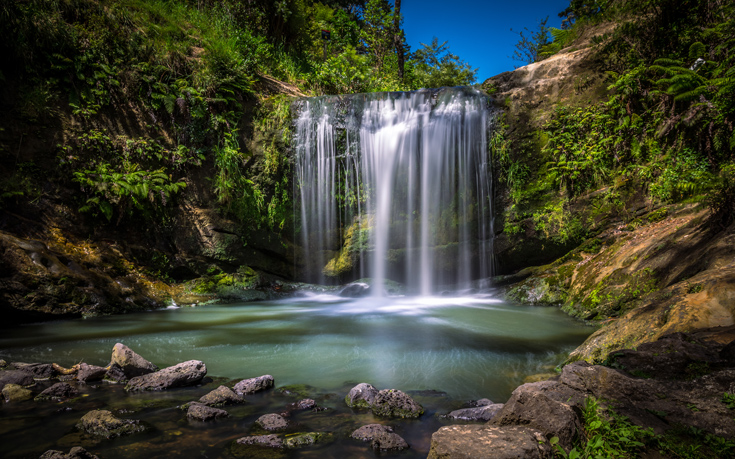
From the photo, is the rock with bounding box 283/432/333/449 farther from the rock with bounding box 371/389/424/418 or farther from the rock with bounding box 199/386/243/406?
the rock with bounding box 199/386/243/406

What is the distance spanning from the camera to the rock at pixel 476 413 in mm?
2668

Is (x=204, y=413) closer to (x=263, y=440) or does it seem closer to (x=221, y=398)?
(x=221, y=398)

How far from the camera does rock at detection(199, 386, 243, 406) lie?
9.51 feet

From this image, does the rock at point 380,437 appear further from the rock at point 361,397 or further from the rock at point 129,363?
the rock at point 129,363

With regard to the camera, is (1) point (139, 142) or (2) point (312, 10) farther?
(2) point (312, 10)

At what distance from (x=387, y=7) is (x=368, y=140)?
45.5 feet

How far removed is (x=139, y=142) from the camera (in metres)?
9.13

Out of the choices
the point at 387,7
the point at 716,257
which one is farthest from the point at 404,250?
the point at 387,7

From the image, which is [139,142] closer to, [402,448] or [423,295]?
[423,295]

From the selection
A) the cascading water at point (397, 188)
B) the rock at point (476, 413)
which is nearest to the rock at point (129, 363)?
the rock at point (476, 413)

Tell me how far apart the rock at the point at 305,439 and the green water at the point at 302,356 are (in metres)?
0.09

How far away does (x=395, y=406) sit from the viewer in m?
2.78

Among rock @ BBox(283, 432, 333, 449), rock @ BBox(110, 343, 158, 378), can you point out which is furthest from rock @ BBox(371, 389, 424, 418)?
rock @ BBox(110, 343, 158, 378)

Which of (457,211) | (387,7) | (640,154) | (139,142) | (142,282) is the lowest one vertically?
(142,282)
